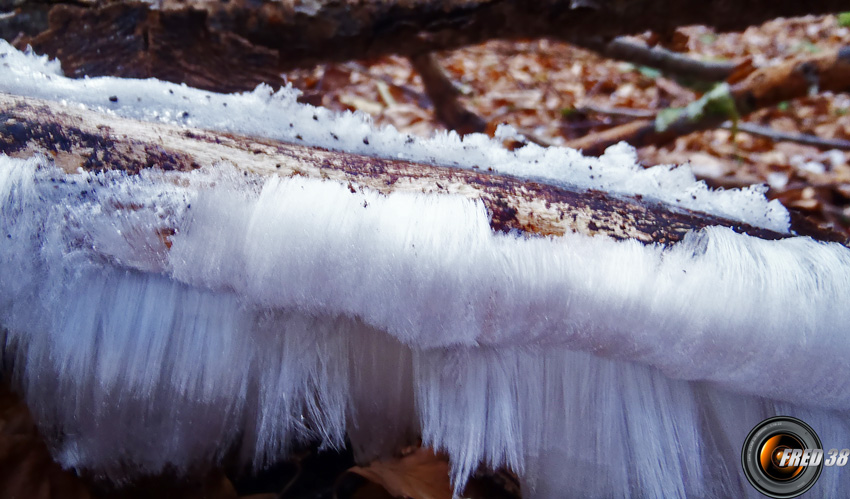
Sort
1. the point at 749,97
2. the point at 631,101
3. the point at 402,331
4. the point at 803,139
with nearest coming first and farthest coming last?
the point at 402,331 → the point at 749,97 → the point at 803,139 → the point at 631,101

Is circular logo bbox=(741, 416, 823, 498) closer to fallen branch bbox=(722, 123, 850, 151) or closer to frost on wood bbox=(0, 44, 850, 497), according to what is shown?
frost on wood bbox=(0, 44, 850, 497)

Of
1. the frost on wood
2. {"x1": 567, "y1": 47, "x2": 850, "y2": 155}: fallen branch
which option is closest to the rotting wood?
the frost on wood

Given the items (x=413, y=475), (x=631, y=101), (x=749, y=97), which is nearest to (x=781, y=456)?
(x=413, y=475)

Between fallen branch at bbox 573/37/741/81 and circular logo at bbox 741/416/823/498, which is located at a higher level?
fallen branch at bbox 573/37/741/81

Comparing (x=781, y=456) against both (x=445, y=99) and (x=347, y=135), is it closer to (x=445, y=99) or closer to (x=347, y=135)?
(x=347, y=135)

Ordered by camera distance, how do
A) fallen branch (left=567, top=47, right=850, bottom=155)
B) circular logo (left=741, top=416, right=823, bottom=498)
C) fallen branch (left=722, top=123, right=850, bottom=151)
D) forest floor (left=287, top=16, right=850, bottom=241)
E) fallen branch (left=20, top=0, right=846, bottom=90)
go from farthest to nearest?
forest floor (left=287, top=16, right=850, bottom=241) < fallen branch (left=722, top=123, right=850, bottom=151) < fallen branch (left=567, top=47, right=850, bottom=155) < fallen branch (left=20, top=0, right=846, bottom=90) < circular logo (left=741, top=416, right=823, bottom=498)

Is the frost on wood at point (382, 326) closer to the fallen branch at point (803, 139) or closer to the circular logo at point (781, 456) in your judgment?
the circular logo at point (781, 456)

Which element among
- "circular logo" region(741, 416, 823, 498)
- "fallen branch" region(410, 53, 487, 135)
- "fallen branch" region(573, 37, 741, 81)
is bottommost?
"circular logo" region(741, 416, 823, 498)

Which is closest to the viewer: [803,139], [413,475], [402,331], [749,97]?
[402,331]
